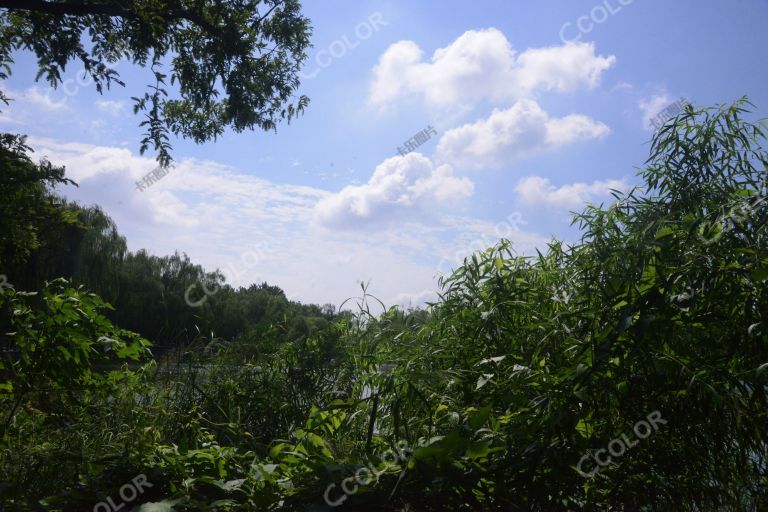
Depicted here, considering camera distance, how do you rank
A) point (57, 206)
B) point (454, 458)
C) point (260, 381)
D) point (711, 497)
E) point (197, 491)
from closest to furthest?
1. point (454, 458)
2. point (197, 491)
3. point (711, 497)
4. point (260, 381)
5. point (57, 206)

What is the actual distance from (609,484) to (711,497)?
13.8 inches

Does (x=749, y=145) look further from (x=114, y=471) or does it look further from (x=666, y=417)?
(x=114, y=471)

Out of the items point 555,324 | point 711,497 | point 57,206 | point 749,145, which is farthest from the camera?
point 57,206

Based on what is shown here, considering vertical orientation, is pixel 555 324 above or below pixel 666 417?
above

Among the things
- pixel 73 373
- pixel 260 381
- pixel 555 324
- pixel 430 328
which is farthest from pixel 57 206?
pixel 555 324

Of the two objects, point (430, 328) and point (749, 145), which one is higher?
point (749, 145)

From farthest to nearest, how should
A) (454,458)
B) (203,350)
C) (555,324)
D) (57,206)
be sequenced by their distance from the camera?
1. (57,206)
2. (203,350)
3. (555,324)
4. (454,458)

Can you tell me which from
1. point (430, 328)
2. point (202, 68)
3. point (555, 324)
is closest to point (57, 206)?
point (202, 68)

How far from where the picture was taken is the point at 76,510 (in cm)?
173

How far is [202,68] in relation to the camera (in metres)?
7.00

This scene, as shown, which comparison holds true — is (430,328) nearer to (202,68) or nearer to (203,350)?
(203,350)

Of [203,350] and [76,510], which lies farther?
[203,350]

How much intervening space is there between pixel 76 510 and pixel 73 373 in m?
0.89

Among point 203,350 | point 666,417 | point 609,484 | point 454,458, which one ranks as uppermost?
point 203,350
